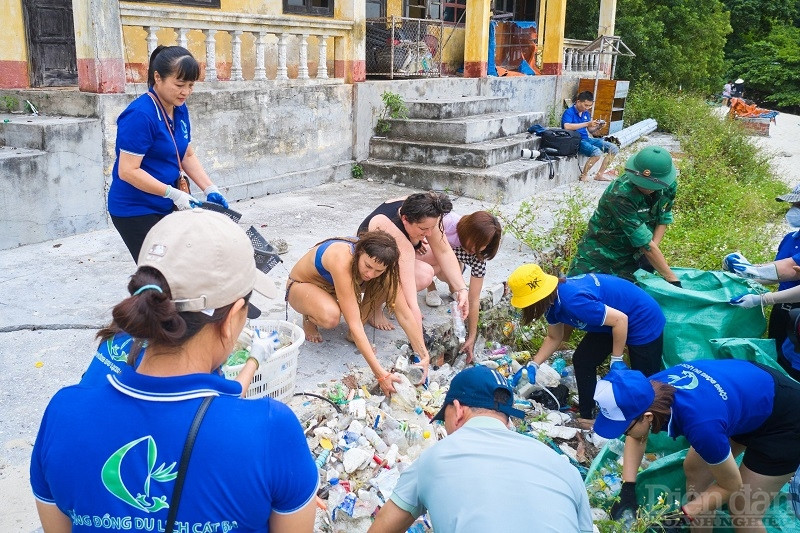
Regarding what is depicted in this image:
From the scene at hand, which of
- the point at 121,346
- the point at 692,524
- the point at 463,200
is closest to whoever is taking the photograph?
the point at 121,346

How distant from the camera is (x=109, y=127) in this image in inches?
232

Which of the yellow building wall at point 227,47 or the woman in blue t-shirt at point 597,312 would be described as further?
the yellow building wall at point 227,47

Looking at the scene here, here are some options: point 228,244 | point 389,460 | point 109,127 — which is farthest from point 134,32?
point 228,244

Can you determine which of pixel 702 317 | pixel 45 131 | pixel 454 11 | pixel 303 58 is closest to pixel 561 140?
pixel 303 58

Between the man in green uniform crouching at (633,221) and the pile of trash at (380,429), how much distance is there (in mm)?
812

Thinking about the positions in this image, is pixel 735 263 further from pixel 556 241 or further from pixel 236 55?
pixel 236 55

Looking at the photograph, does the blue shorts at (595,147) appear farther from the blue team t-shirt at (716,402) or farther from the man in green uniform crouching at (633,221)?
the blue team t-shirt at (716,402)

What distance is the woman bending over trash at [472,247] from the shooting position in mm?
4195

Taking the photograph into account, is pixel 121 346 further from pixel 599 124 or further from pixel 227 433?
pixel 599 124

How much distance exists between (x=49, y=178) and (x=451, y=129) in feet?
16.0

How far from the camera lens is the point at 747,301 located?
13.0 feet

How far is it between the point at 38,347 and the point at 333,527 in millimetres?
2139

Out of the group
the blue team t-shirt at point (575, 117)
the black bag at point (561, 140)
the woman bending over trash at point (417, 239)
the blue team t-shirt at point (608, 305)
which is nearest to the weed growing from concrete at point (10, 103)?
the woman bending over trash at point (417, 239)

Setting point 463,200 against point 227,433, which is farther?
point 463,200
